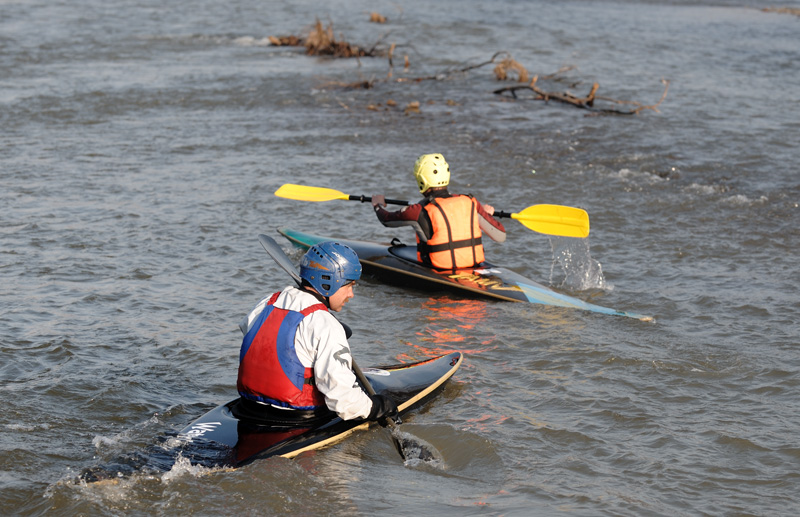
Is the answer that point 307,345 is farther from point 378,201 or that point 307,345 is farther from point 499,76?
point 499,76

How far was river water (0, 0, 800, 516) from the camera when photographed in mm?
4324

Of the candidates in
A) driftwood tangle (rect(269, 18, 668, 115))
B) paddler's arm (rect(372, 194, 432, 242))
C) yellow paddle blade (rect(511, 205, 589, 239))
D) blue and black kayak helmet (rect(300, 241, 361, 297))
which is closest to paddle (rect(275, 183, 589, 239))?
yellow paddle blade (rect(511, 205, 589, 239))

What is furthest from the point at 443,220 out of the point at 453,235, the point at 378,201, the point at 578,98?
the point at 578,98

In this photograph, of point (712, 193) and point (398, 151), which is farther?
point (398, 151)

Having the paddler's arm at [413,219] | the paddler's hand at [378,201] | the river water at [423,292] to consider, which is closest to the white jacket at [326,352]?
the river water at [423,292]

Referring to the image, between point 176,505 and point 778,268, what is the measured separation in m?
6.11

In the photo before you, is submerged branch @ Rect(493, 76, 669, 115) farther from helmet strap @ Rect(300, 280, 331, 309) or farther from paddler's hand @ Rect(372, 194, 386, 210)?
helmet strap @ Rect(300, 280, 331, 309)

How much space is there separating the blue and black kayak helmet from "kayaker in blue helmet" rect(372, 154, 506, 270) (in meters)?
2.99

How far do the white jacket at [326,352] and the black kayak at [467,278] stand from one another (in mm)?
3078

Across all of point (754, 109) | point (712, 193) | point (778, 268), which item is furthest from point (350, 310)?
point (754, 109)

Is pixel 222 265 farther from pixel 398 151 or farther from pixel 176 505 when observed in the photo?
pixel 398 151

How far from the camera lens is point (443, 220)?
280 inches

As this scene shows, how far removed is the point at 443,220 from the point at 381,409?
2.90 metres

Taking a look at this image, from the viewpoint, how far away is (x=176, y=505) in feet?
12.9
